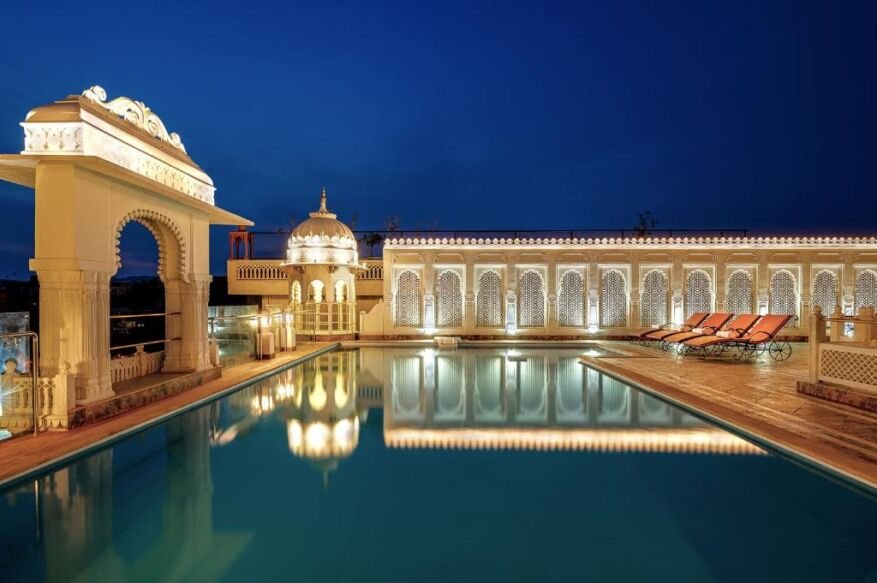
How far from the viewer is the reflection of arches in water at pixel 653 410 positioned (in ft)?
19.9

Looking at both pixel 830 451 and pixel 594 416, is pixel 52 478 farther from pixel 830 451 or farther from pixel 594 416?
pixel 830 451

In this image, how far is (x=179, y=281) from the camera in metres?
7.87

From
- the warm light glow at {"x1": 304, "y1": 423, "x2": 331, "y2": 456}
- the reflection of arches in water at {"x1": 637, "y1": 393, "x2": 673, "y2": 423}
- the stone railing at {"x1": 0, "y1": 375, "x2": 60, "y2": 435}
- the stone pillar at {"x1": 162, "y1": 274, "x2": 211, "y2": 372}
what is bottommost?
the warm light glow at {"x1": 304, "y1": 423, "x2": 331, "y2": 456}

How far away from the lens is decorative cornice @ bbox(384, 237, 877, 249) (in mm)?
15281

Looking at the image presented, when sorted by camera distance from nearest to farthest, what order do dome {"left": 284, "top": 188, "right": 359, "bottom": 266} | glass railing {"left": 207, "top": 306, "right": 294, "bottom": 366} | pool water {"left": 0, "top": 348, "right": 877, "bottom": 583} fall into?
pool water {"left": 0, "top": 348, "right": 877, "bottom": 583} → glass railing {"left": 207, "top": 306, "right": 294, "bottom": 366} → dome {"left": 284, "top": 188, "right": 359, "bottom": 266}

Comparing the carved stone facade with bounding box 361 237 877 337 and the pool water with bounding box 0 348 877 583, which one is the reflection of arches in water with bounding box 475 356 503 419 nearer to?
the pool water with bounding box 0 348 877 583

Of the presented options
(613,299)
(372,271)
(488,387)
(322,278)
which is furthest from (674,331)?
(322,278)

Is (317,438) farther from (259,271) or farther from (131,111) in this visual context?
(259,271)

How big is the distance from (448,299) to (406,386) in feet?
25.5

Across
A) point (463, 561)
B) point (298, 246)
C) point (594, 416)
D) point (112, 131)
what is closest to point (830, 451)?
point (594, 416)

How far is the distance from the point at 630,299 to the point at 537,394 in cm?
920

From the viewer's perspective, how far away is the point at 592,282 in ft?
51.4

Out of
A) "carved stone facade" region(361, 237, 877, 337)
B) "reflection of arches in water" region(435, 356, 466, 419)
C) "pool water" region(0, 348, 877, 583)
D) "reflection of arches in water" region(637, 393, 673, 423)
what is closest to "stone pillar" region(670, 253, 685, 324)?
"carved stone facade" region(361, 237, 877, 337)

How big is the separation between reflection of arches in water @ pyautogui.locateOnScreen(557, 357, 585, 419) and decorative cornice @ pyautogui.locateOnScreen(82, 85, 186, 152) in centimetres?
632
